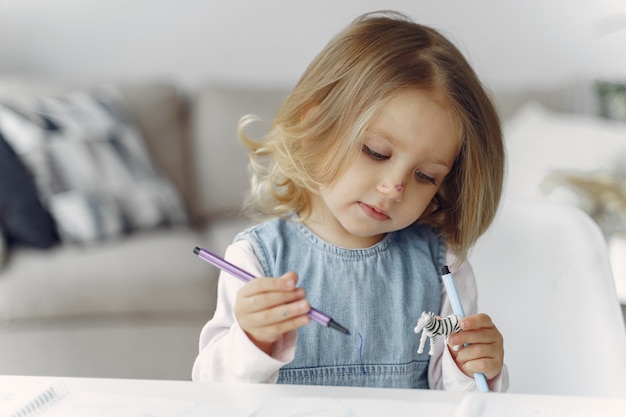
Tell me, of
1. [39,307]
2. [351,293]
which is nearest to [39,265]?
[39,307]

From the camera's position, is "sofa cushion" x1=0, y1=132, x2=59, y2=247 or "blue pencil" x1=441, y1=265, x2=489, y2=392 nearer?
"blue pencil" x1=441, y1=265, x2=489, y2=392

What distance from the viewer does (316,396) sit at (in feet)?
1.56

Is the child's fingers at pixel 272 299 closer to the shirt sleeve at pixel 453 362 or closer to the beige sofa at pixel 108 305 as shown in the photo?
the shirt sleeve at pixel 453 362

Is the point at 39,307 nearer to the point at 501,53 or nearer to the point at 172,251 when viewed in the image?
the point at 172,251

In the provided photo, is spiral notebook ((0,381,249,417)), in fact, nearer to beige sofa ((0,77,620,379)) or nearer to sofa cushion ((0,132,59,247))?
beige sofa ((0,77,620,379))

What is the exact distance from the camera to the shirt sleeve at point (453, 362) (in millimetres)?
590

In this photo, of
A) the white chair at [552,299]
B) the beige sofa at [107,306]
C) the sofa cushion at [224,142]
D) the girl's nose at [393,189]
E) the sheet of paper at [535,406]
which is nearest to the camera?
the sheet of paper at [535,406]

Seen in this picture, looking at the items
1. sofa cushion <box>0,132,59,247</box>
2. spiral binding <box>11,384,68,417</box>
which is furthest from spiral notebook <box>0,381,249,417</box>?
sofa cushion <box>0,132,59,247</box>

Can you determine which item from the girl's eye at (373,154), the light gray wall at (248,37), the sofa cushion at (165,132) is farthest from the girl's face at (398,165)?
the light gray wall at (248,37)

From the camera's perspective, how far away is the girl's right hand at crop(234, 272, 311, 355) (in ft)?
1.52

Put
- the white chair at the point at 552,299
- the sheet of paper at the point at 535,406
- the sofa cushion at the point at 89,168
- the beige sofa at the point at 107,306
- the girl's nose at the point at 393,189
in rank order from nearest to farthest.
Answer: the sheet of paper at the point at 535,406, the girl's nose at the point at 393,189, the white chair at the point at 552,299, the beige sofa at the point at 107,306, the sofa cushion at the point at 89,168

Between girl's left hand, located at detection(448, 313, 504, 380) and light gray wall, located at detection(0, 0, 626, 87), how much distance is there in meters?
1.58

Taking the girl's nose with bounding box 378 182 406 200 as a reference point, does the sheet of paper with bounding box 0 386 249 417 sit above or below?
below

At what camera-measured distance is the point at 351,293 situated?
643 millimetres
